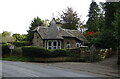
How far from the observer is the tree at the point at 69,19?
60.3m

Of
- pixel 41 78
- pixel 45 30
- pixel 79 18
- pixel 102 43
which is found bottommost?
pixel 41 78

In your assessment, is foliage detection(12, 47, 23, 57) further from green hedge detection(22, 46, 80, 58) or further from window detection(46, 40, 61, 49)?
window detection(46, 40, 61, 49)

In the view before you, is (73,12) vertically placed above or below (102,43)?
above

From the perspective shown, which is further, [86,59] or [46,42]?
[46,42]

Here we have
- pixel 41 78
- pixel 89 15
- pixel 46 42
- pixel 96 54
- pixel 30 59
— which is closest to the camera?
pixel 41 78

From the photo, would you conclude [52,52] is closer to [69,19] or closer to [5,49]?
[5,49]

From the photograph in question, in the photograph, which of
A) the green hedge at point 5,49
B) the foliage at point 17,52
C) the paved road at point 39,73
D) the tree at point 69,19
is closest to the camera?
the paved road at point 39,73

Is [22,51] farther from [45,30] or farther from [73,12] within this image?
[73,12]

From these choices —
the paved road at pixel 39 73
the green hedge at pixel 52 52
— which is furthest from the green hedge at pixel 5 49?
the paved road at pixel 39 73

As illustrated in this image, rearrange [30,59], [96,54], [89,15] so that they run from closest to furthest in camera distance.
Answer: [96,54]
[30,59]
[89,15]

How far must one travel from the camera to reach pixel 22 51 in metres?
34.3

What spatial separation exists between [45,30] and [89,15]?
33174 millimetres

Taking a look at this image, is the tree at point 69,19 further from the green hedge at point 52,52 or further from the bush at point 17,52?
the green hedge at point 52,52

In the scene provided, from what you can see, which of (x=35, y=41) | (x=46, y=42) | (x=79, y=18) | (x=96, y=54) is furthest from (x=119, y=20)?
(x=79, y=18)
